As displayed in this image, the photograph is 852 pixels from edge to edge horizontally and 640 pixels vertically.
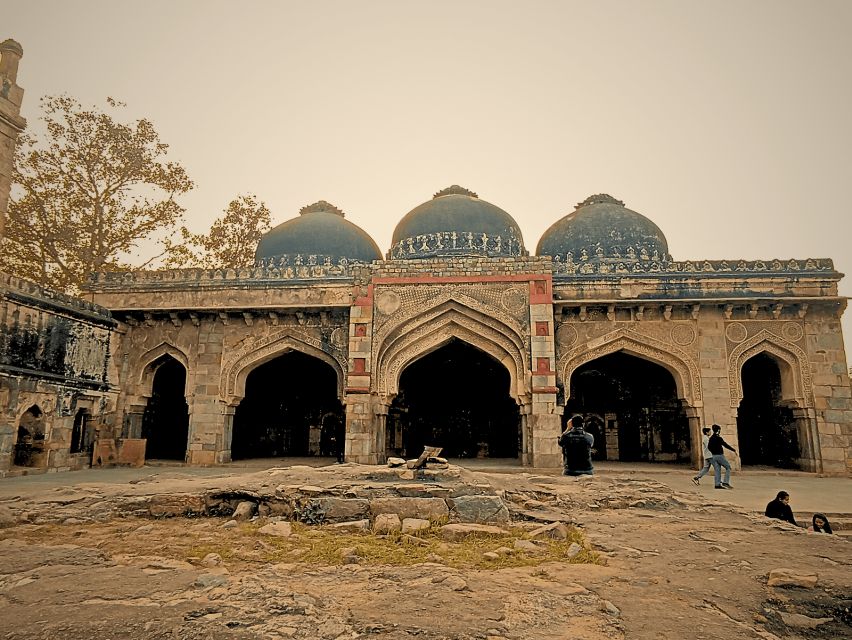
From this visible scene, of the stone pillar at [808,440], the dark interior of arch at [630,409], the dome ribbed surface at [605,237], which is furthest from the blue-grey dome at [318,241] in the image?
the stone pillar at [808,440]

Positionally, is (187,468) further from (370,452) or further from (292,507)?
(292,507)

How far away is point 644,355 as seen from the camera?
39.9 feet

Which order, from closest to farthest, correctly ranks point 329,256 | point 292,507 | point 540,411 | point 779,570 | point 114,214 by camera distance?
point 779,570 → point 292,507 → point 540,411 → point 329,256 → point 114,214

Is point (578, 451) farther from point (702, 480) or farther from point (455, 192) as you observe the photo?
point (455, 192)

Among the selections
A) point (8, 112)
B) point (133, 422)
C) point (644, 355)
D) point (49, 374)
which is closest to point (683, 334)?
point (644, 355)

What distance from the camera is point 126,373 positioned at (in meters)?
13.2

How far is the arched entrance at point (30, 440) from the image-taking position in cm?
1059

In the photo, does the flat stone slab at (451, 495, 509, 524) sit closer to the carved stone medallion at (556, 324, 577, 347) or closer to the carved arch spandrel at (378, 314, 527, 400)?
the carved arch spandrel at (378, 314, 527, 400)

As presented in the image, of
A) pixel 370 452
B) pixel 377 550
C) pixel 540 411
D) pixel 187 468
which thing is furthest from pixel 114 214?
pixel 377 550

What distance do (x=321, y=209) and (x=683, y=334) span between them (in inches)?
451

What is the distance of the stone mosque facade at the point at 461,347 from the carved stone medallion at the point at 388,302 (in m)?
0.02

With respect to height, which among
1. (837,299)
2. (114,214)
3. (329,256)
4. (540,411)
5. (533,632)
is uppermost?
(114,214)

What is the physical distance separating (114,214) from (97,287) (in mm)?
6005

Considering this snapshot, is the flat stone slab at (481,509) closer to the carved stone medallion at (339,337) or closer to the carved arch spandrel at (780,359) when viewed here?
the carved stone medallion at (339,337)
